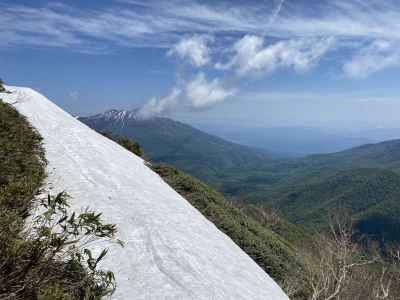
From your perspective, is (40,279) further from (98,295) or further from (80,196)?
(80,196)

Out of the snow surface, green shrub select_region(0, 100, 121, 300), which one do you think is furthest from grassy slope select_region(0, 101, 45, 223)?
the snow surface

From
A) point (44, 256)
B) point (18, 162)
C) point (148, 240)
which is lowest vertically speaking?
point (148, 240)

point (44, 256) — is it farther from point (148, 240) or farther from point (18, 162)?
point (18, 162)

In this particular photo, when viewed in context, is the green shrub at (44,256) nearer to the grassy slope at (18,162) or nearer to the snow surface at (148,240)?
the grassy slope at (18,162)

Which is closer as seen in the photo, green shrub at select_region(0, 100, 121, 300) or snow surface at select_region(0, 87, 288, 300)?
green shrub at select_region(0, 100, 121, 300)

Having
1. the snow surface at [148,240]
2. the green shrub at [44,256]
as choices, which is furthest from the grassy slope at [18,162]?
the snow surface at [148,240]

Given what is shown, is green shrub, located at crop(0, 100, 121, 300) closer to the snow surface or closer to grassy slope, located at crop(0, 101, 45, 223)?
grassy slope, located at crop(0, 101, 45, 223)

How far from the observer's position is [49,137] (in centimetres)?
1590

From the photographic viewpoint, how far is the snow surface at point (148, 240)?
23.1ft

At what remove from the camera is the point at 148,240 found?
860cm

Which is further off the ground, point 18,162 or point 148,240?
point 18,162

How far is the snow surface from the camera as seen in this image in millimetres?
7051

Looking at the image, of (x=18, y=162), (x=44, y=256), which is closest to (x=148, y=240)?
(x=44, y=256)

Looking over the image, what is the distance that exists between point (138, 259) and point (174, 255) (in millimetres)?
913
